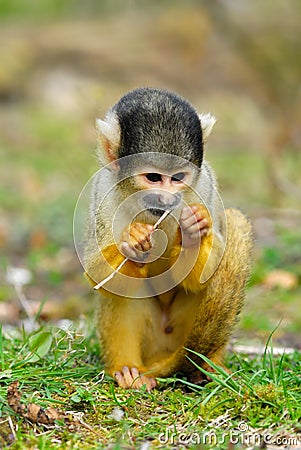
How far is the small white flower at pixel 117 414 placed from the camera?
290 centimetres

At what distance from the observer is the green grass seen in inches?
105

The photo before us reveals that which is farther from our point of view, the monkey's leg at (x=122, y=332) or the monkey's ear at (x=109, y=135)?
the monkey's leg at (x=122, y=332)

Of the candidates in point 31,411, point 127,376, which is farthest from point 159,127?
point 31,411

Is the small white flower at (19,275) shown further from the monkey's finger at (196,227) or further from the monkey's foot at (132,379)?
the monkey's finger at (196,227)

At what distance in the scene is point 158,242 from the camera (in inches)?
130

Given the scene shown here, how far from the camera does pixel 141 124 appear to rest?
3273 mm

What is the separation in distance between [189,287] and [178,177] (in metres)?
0.56

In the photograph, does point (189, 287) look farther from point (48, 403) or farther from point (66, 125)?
point (66, 125)

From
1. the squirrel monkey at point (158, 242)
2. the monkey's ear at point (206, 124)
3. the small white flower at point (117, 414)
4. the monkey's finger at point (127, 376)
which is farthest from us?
the monkey's ear at point (206, 124)

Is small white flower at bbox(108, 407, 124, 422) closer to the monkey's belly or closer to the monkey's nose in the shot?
the monkey's belly

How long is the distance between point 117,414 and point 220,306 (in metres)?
0.75

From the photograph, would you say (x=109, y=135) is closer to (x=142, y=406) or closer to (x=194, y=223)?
(x=194, y=223)

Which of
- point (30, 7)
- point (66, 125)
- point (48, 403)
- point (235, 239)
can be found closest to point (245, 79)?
point (66, 125)

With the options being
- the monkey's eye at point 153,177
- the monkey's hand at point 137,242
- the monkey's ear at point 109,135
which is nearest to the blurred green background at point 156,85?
the monkey's ear at point 109,135
